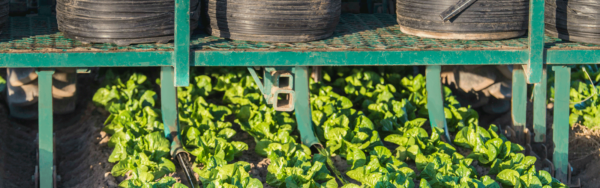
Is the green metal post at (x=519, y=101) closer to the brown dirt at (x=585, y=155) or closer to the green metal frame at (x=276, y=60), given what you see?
the green metal frame at (x=276, y=60)

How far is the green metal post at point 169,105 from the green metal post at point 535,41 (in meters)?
1.68

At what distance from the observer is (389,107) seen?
3451mm

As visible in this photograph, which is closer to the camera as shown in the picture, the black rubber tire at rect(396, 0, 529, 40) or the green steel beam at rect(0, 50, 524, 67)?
the green steel beam at rect(0, 50, 524, 67)

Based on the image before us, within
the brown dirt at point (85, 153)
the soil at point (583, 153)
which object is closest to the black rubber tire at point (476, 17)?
the soil at point (583, 153)

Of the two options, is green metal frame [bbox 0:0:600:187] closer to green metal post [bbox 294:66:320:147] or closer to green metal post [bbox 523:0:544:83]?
green metal post [bbox 523:0:544:83]

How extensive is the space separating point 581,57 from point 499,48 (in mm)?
382

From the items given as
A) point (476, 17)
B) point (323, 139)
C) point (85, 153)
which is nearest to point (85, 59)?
point (85, 153)

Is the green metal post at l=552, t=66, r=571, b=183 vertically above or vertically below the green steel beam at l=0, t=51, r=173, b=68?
below

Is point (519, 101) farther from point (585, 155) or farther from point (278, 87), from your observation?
point (278, 87)

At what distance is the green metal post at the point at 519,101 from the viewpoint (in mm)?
3180

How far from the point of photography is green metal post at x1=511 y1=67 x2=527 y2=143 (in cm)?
318

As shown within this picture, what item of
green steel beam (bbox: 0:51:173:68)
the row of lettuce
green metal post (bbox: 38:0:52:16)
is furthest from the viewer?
green metal post (bbox: 38:0:52:16)

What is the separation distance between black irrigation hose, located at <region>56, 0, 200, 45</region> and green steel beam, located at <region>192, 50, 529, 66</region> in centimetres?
30

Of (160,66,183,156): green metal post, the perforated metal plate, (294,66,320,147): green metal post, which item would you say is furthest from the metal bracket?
(160,66,183,156): green metal post
